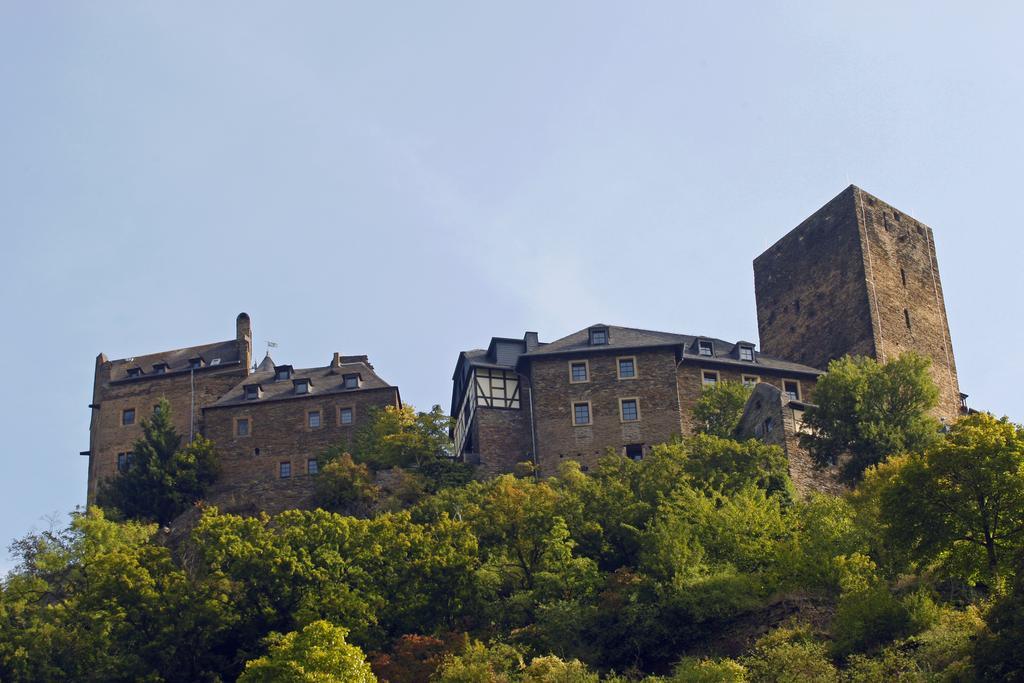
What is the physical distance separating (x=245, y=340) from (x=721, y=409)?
27.7 metres

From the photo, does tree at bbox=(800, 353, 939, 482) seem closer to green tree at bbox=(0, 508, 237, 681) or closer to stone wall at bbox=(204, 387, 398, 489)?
stone wall at bbox=(204, 387, 398, 489)

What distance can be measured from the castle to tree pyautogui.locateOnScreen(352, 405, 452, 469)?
60.7 inches

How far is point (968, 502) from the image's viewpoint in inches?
1512

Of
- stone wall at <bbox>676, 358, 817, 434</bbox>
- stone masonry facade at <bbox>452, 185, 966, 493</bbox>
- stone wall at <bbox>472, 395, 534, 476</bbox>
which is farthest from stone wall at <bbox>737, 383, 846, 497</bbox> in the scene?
stone wall at <bbox>472, 395, 534, 476</bbox>

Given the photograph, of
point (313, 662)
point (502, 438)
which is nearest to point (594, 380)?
point (502, 438)

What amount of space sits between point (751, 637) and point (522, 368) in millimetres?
26291

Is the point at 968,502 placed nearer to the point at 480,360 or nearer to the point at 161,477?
the point at 480,360

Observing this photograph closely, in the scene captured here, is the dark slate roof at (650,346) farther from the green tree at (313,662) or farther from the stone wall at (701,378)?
the green tree at (313,662)

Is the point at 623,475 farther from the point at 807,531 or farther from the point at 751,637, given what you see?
the point at 751,637

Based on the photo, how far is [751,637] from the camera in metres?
42.4

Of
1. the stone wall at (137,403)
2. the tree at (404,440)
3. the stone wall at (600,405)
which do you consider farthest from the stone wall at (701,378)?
the stone wall at (137,403)

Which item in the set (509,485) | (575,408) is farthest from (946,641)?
(575,408)

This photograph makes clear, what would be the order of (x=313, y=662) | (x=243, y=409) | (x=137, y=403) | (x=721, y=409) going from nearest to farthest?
(x=313, y=662), (x=721, y=409), (x=243, y=409), (x=137, y=403)

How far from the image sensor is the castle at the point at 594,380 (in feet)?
214
